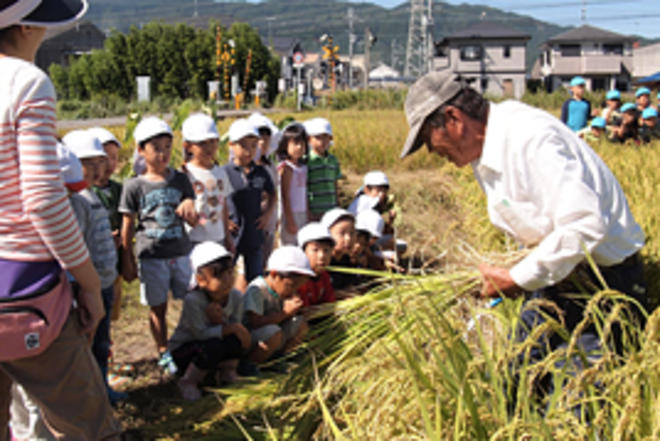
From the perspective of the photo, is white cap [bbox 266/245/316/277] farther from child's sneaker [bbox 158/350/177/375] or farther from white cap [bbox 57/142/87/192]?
white cap [bbox 57/142/87/192]

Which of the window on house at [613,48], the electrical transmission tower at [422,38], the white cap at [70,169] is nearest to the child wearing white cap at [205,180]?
the white cap at [70,169]

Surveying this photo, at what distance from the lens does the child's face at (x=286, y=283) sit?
342 cm

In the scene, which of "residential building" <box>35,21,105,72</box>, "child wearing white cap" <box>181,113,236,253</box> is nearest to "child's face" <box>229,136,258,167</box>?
"child wearing white cap" <box>181,113,236,253</box>

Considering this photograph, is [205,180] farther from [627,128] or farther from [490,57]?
[490,57]

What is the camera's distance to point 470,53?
64.1 m

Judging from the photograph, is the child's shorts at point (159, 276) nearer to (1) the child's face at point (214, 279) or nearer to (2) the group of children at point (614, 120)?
(1) the child's face at point (214, 279)

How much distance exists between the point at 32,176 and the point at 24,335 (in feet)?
1.36

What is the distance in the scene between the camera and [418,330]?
223 cm

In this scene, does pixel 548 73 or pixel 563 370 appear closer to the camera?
pixel 563 370

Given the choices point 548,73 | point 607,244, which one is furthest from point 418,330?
point 548,73

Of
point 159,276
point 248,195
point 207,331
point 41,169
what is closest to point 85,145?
point 159,276

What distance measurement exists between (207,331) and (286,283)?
1.51 ft

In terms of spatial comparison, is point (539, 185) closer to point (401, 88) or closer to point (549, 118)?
point (549, 118)

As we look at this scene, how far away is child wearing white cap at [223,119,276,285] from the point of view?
4.47 metres
